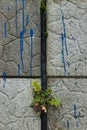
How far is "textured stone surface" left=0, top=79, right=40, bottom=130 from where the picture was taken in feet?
8.21

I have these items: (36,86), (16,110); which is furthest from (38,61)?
(16,110)

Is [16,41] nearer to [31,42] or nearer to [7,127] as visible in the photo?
[31,42]

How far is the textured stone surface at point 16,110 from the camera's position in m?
2.50

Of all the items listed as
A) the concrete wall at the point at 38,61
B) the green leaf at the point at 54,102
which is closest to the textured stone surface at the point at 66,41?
the concrete wall at the point at 38,61

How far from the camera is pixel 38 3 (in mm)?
2527

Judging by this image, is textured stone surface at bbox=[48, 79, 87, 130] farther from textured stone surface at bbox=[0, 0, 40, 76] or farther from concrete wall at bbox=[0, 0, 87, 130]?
textured stone surface at bbox=[0, 0, 40, 76]

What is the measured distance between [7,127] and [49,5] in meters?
0.59

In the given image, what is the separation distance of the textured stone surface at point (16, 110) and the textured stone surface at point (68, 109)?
82 millimetres

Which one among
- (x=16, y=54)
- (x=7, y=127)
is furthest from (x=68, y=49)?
(x=7, y=127)

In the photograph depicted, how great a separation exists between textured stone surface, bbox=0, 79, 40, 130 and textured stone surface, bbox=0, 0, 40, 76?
82 mm

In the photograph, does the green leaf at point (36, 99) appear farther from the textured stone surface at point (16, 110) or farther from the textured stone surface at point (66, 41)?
the textured stone surface at point (66, 41)

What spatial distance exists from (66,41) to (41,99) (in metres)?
0.29

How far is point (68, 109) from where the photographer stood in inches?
98.8

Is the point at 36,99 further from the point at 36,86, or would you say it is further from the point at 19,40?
the point at 19,40
